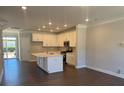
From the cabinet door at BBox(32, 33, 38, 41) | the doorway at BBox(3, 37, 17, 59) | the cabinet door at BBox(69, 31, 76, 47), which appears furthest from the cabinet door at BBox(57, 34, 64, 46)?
the doorway at BBox(3, 37, 17, 59)

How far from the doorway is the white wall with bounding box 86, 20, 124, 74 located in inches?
274

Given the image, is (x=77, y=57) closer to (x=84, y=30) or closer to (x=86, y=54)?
(x=86, y=54)

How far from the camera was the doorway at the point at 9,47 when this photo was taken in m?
9.80

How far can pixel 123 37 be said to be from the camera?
418 centimetres

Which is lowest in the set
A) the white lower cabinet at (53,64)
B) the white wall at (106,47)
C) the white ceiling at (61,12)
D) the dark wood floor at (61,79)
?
the dark wood floor at (61,79)

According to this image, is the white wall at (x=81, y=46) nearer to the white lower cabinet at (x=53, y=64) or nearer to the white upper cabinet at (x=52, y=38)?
the white lower cabinet at (x=53, y=64)

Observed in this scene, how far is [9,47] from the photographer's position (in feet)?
32.8

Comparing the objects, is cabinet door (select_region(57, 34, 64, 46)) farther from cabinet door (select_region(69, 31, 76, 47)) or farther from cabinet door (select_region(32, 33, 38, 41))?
cabinet door (select_region(32, 33, 38, 41))

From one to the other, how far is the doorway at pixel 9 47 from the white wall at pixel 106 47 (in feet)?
22.8

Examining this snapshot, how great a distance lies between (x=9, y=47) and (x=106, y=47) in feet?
27.4

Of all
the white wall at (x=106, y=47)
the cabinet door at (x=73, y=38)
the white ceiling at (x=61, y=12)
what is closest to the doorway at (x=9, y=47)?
the cabinet door at (x=73, y=38)

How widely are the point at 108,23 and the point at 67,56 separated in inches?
135
